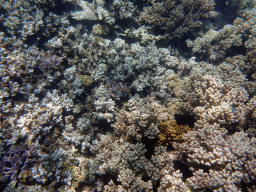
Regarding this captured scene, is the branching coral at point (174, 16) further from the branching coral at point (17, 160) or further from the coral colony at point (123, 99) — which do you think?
the branching coral at point (17, 160)

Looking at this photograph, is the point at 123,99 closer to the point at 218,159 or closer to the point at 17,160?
the point at 218,159

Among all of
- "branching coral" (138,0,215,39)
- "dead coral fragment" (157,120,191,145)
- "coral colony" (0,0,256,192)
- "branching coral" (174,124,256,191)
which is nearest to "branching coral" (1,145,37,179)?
"coral colony" (0,0,256,192)

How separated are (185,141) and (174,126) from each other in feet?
1.52

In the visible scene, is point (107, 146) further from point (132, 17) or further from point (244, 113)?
point (132, 17)

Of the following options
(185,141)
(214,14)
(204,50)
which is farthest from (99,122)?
(214,14)

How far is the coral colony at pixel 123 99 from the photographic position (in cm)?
350

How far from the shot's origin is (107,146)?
411 cm

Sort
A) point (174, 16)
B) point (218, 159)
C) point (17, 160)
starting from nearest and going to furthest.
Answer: point (218, 159)
point (17, 160)
point (174, 16)

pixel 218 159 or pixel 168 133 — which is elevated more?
pixel 168 133

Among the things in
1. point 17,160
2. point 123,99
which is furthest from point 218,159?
point 17,160

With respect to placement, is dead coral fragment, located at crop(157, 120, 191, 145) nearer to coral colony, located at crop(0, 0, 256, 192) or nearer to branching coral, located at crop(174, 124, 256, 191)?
coral colony, located at crop(0, 0, 256, 192)

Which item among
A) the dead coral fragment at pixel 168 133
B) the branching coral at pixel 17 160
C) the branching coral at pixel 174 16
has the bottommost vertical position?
the branching coral at pixel 17 160

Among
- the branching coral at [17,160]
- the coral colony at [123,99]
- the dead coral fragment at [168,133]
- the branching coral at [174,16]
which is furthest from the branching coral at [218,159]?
the branching coral at [174,16]

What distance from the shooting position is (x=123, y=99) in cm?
520
